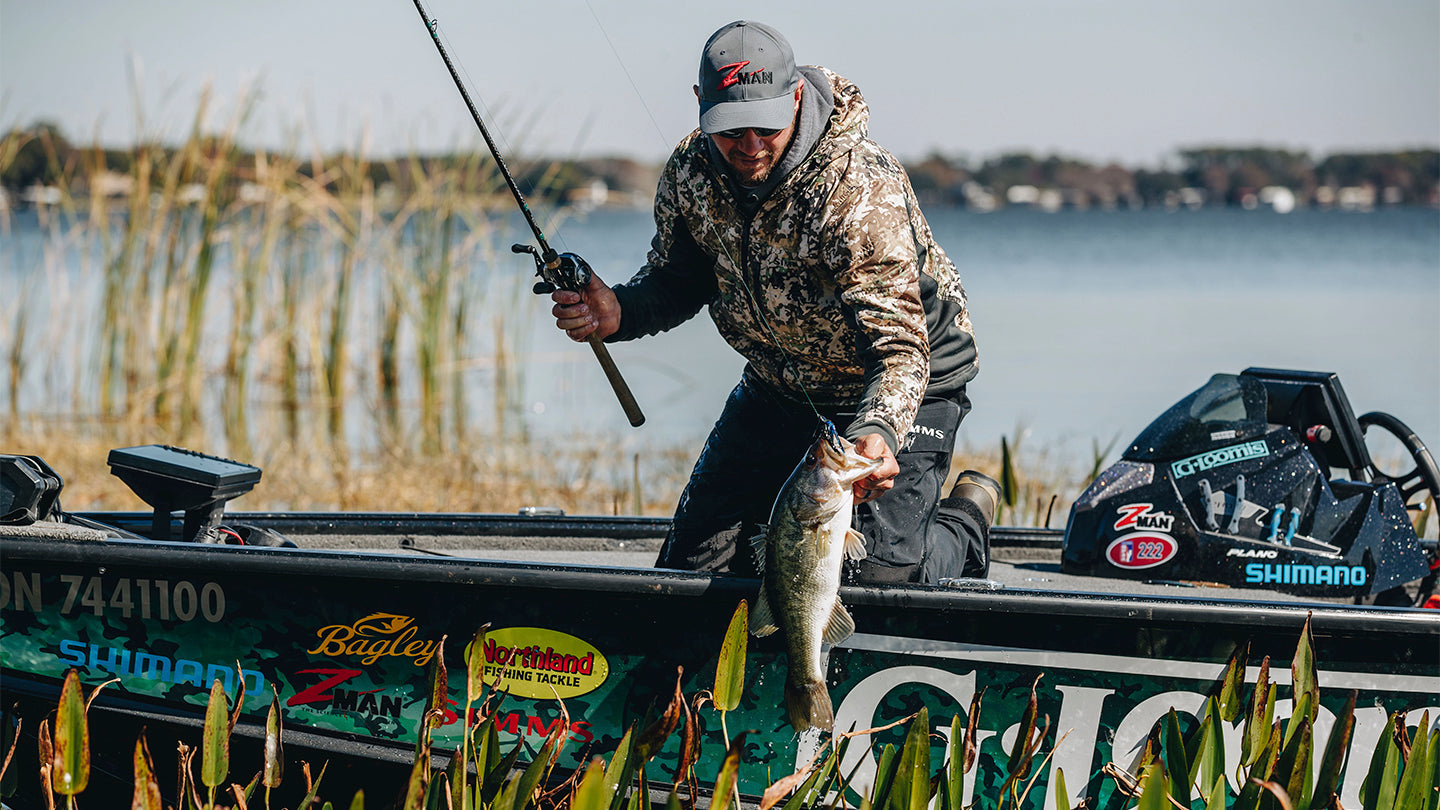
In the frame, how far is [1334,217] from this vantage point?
45688 mm

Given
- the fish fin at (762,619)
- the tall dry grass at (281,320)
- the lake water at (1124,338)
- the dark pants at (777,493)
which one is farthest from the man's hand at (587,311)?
the tall dry grass at (281,320)

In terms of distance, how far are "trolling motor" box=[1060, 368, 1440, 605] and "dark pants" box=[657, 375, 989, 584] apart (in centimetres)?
48

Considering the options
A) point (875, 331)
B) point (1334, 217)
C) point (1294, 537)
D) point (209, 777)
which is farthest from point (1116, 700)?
point (1334, 217)

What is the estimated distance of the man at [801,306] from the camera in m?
3.05

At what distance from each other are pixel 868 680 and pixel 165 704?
1.66 m

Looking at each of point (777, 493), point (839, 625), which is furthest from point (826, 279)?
point (839, 625)

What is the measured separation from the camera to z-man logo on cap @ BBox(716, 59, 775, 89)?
305 cm

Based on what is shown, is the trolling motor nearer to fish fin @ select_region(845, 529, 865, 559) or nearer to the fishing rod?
fish fin @ select_region(845, 529, 865, 559)

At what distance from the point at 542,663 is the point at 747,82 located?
139 centimetres

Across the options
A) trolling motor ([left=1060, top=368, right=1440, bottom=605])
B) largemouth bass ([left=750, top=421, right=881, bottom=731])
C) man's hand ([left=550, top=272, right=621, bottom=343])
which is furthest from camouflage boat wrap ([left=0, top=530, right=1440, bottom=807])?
trolling motor ([left=1060, top=368, right=1440, bottom=605])

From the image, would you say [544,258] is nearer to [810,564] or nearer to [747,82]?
[747,82]

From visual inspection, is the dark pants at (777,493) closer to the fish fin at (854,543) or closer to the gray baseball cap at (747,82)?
the fish fin at (854,543)

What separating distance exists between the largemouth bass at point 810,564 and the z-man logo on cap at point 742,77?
→ 837 millimetres

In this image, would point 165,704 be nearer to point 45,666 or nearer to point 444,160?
point 45,666
